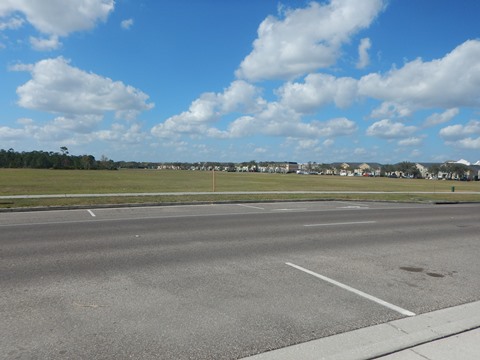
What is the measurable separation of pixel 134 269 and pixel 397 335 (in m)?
4.24

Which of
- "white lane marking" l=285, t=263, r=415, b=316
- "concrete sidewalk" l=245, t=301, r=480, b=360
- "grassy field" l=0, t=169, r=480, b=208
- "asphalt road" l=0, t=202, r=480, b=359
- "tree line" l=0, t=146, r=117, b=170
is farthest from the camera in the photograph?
"tree line" l=0, t=146, r=117, b=170

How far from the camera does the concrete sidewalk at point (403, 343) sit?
141 inches

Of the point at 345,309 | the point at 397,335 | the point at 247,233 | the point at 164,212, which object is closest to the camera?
the point at 397,335

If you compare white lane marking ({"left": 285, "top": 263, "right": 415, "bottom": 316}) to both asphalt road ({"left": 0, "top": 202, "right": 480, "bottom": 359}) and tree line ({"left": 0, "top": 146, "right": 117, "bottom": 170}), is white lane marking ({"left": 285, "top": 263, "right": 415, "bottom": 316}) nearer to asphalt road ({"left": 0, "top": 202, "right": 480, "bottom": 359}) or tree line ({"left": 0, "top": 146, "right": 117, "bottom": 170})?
asphalt road ({"left": 0, "top": 202, "right": 480, "bottom": 359})

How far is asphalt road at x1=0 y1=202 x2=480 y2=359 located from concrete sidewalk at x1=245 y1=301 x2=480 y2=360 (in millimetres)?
176

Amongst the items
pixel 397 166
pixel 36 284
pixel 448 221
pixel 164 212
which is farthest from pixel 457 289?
pixel 397 166

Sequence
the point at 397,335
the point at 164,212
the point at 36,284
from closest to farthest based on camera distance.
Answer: the point at 397,335
the point at 36,284
the point at 164,212

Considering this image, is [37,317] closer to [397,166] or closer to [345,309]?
[345,309]

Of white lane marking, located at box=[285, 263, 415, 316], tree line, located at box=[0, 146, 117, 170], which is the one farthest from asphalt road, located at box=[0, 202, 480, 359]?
tree line, located at box=[0, 146, 117, 170]

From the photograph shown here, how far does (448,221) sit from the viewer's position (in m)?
14.0

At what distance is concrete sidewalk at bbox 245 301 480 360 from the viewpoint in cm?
358

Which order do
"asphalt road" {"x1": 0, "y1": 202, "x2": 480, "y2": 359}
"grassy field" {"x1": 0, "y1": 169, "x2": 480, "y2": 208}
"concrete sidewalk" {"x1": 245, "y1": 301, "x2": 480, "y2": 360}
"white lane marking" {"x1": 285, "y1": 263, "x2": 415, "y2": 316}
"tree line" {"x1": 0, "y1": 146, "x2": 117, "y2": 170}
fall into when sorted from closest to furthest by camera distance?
1. "concrete sidewalk" {"x1": 245, "y1": 301, "x2": 480, "y2": 360}
2. "asphalt road" {"x1": 0, "y1": 202, "x2": 480, "y2": 359}
3. "white lane marking" {"x1": 285, "y1": 263, "x2": 415, "y2": 316}
4. "grassy field" {"x1": 0, "y1": 169, "x2": 480, "y2": 208}
5. "tree line" {"x1": 0, "y1": 146, "x2": 117, "y2": 170}

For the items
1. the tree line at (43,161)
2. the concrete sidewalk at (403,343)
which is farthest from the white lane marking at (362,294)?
the tree line at (43,161)

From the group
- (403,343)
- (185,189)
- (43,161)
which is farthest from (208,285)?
(43,161)
